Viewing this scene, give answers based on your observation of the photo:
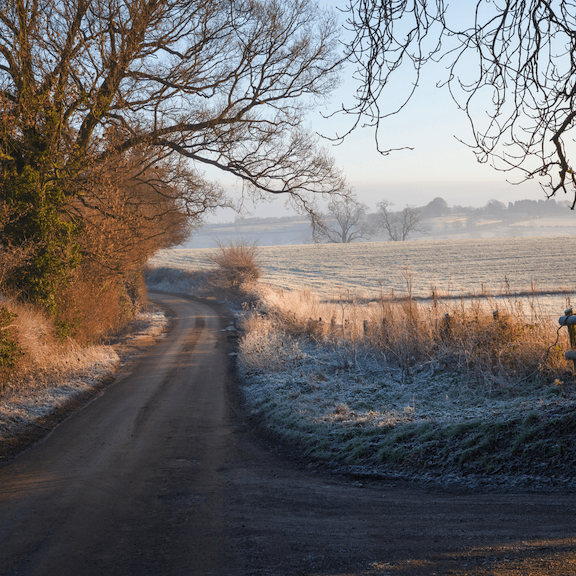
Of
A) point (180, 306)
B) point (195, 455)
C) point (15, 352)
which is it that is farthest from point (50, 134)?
point (180, 306)

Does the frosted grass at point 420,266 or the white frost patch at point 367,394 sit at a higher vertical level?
the frosted grass at point 420,266

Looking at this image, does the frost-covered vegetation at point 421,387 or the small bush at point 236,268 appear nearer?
the frost-covered vegetation at point 421,387

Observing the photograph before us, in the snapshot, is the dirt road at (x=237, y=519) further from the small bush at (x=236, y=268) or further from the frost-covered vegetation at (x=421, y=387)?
the small bush at (x=236, y=268)

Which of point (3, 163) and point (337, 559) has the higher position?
point (3, 163)

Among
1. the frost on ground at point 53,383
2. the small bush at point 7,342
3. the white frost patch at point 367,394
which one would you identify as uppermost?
the small bush at point 7,342

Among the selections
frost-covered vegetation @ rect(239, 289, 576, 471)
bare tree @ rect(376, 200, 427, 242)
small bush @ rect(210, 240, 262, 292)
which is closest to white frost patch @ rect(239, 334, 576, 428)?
frost-covered vegetation @ rect(239, 289, 576, 471)

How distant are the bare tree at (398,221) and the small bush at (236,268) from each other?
71.8m

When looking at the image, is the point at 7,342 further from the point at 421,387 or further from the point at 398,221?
the point at 398,221

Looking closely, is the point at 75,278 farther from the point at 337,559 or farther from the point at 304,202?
the point at 337,559

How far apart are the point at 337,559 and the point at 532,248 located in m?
61.4

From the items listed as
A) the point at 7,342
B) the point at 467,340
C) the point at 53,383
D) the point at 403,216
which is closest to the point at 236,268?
the point at 53,383

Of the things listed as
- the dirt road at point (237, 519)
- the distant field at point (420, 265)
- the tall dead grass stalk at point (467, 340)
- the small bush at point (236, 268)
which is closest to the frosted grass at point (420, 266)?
the distant field at point (420, 265)

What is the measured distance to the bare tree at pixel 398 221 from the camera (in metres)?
104

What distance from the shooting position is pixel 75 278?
1602 centimetres
